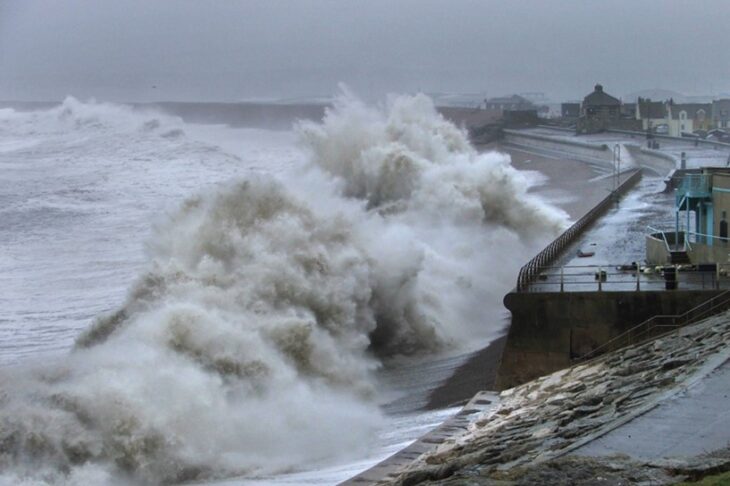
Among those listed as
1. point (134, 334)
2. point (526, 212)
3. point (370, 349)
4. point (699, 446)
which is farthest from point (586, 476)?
point (526, 212)

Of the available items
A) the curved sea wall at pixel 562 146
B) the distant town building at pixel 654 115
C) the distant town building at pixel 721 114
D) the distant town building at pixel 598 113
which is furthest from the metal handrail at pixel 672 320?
the distant town building at pixel 721 114

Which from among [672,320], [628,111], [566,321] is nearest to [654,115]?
[628,111]

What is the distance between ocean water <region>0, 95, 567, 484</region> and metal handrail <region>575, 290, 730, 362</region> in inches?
90.2

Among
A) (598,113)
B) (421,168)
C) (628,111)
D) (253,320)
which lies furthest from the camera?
(628,111)

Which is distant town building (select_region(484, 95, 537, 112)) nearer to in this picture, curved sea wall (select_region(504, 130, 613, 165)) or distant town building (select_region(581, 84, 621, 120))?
distant town building (select_region(581, 84, 621, 120))

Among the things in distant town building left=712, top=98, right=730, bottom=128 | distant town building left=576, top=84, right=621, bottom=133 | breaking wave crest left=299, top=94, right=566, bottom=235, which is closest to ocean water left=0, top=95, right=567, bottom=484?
breaking wave crest left=299, top=94, right=566, bottom=235

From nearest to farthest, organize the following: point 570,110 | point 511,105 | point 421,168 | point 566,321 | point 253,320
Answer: point 566,321
point 253,320
point 421,168
point 570,110
point 511,105

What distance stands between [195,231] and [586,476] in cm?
1260

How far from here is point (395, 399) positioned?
52.1 ft

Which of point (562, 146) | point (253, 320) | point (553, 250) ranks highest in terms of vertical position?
point (562, 146)

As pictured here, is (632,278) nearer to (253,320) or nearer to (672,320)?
(672,320)

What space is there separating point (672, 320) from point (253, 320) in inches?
222

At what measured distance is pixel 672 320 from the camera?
598 inches

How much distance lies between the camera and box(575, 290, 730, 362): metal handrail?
1506 cm
